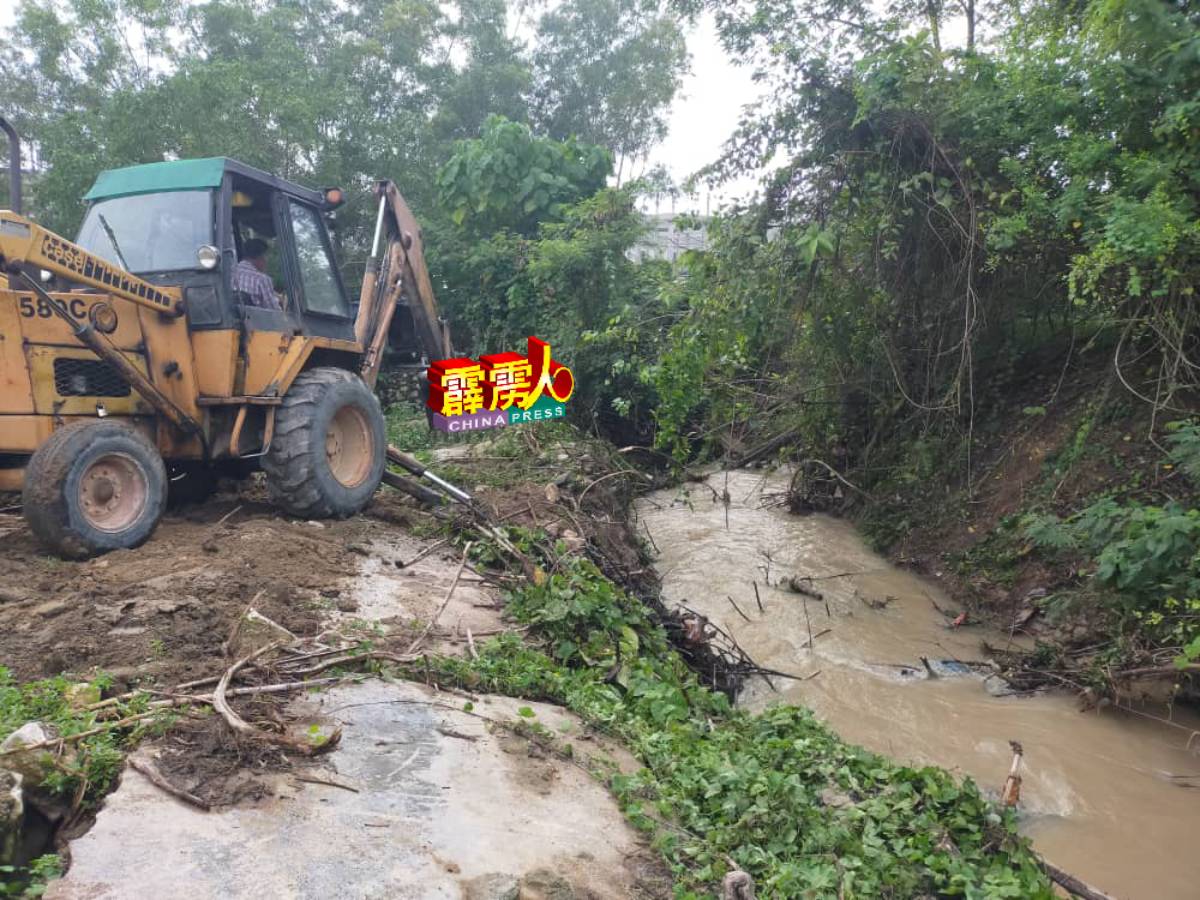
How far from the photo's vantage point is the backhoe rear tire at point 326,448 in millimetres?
6301

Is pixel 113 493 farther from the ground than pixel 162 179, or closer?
closer

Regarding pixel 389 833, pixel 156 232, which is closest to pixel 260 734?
pixel 389 833

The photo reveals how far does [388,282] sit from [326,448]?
2379 mm

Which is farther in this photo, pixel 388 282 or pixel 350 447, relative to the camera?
pixel 388 282

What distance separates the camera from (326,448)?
22.0 ft

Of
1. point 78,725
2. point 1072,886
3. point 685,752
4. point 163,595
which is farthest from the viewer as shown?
point 163,595

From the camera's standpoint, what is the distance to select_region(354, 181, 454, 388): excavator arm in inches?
322

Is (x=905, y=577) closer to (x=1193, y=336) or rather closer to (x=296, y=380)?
(x=1193, y=336)

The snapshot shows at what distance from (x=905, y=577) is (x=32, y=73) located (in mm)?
21122

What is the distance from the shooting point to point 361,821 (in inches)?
110

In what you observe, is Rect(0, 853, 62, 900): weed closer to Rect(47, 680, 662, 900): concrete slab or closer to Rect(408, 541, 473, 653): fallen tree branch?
Rect(47, 680, 662, 900): concrete slab

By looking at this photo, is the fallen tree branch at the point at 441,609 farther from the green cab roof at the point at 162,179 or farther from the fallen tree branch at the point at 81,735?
the green cab roof at the point at 162,179

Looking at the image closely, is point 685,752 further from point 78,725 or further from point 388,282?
point 388,282

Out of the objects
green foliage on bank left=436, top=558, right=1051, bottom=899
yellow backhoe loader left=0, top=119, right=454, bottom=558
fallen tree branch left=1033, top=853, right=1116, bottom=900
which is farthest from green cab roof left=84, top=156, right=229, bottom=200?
fallen tree branch left=1033, top=853, right=1116, bottom=900
